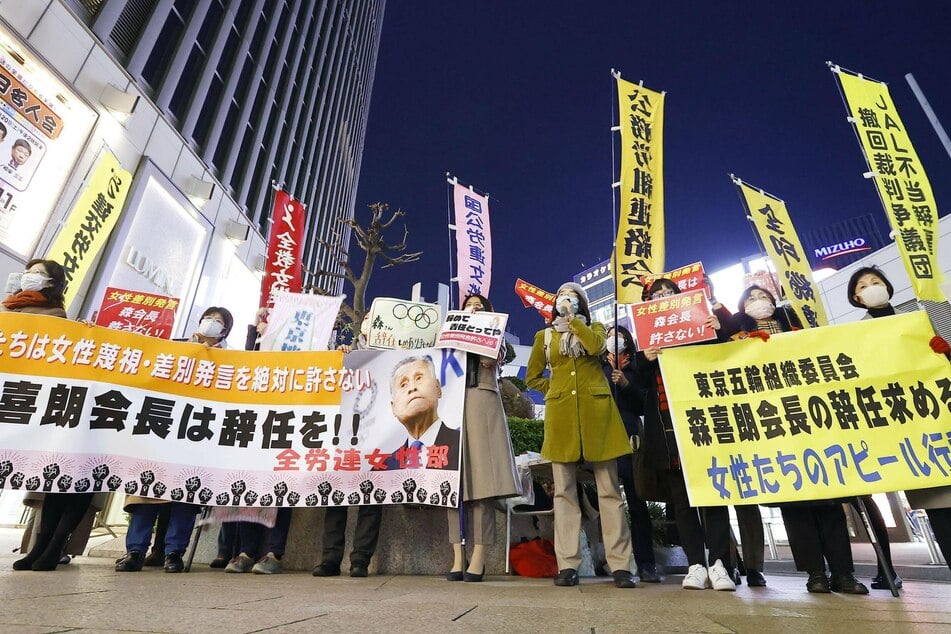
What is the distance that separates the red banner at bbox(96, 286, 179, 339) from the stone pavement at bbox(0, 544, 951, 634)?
2.34 m

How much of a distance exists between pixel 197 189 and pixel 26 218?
15.7ft

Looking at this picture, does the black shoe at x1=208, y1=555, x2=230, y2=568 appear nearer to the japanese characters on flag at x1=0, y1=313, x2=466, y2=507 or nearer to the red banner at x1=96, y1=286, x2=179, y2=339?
the japanese characters on flag at x1=0, y1=313, x2=466, y2=507

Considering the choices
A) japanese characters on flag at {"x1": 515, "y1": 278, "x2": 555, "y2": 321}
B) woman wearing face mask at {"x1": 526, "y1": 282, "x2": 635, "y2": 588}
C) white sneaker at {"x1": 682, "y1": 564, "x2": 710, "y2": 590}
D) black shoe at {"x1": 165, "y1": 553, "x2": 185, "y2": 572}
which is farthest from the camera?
japanese characters on flag at {"x1": 515, "y1": 278, "x2": 555, "y2": 321}

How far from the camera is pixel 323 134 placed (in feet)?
86.7

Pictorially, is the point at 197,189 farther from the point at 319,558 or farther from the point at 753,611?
the point at 753,611

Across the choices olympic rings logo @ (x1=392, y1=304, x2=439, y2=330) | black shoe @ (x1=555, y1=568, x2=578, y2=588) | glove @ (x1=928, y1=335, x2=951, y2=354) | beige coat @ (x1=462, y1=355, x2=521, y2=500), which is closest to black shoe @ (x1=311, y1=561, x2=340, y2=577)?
beige coat @ (x1=462, y1=355, x2=521, y2=500)

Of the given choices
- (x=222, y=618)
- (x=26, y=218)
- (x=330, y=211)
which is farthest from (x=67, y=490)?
(x=330, y=211)

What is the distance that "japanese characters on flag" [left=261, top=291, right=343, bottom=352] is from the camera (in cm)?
455

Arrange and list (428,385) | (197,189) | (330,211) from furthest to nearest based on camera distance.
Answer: (330,211), (197,189), (428,385)

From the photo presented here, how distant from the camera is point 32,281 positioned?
3.79m

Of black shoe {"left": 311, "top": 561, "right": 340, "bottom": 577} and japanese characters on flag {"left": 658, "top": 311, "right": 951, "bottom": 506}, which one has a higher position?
japanese characters on flag {"left": 658, "top": 311, "right": 951, "bottom": 506}

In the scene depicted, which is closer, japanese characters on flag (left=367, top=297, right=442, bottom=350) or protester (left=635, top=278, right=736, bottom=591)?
protester (left=635, top=278, right=736, bottom=591)

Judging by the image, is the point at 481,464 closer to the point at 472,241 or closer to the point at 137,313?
the point at 137,313

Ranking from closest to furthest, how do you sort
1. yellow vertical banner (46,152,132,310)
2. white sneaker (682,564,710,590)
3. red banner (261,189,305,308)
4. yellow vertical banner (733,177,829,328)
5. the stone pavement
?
the stone pavement
white sneaker (682,564,710,590)
yellow vertical banner (46,152,132,310)
yellow vertical banner (733,177,829,328)
red banner (261,189,305,308)
